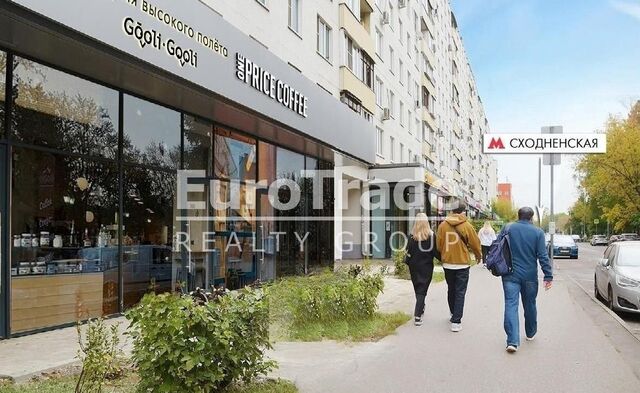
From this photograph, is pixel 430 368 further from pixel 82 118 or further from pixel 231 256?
pixel 231 256

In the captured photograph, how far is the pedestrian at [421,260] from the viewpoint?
896 cm

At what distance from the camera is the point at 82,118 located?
9023mm

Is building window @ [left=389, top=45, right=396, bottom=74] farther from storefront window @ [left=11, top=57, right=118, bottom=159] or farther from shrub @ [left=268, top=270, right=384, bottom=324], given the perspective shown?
shrub @ [left=268, top=270, right=384, bottom=324]

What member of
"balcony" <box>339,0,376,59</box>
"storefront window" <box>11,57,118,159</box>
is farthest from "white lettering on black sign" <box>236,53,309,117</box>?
"balcony" <box>339,0,376,59</box>

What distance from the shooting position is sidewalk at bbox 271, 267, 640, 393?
5.53 metres

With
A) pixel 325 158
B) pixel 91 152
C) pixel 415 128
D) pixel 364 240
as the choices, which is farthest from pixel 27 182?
pixel 415 128

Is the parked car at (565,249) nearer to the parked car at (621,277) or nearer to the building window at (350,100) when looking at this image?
the building window at (350,100)

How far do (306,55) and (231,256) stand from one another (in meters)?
8.07

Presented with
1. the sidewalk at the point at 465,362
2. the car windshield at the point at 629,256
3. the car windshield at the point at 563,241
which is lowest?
the car windshield at the point at 563,241

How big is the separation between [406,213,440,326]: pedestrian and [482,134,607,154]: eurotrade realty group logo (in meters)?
5.18

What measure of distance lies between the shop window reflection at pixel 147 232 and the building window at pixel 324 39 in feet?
34.4

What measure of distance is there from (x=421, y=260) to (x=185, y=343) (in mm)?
5456

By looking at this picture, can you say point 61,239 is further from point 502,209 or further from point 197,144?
point 502,209

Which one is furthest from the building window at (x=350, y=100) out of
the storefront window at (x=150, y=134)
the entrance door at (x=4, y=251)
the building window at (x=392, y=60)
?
the entrance door at (x=4, y=251)
